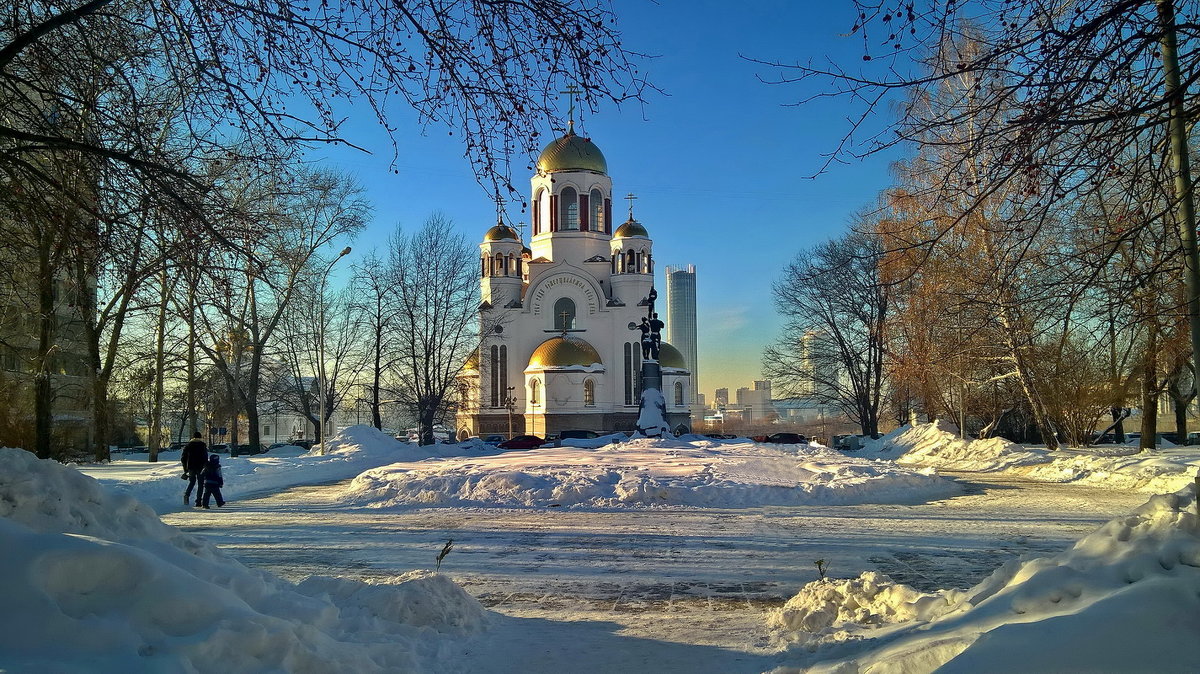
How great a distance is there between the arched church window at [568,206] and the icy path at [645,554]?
40643 mm

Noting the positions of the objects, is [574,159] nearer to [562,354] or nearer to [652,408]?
[562,354]

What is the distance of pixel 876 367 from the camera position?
39000mm

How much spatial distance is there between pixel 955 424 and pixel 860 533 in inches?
1014

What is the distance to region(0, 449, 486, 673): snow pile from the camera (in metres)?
3.58

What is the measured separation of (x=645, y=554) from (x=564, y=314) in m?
44.4

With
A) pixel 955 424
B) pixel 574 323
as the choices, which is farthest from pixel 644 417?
pixel 574 323

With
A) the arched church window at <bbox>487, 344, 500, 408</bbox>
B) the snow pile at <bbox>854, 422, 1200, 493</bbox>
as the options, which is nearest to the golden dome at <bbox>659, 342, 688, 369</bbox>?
the arched church window at <bbox>487, 344, 500, 408</bbox>

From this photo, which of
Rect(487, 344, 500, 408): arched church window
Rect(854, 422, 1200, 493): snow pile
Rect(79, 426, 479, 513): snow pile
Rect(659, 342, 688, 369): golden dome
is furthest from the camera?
Rect(659, 342, 688, 369): golden dome

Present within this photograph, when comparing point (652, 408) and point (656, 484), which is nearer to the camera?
point (656, 484)

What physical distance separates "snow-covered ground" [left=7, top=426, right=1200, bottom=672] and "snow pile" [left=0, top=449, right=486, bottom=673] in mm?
14

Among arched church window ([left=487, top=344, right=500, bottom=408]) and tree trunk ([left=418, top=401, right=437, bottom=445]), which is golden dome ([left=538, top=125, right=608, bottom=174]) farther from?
tree trunk ([left=418, top=401, right=437, bottom=445])

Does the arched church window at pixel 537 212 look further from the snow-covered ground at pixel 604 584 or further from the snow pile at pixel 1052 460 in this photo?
the snow-covered ground at pixel 604 584

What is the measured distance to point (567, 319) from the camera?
5403cm

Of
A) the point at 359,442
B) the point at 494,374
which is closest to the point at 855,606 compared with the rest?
the point at 359,442
